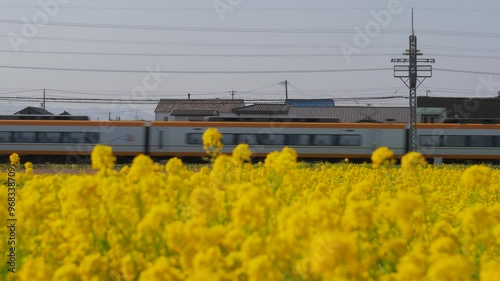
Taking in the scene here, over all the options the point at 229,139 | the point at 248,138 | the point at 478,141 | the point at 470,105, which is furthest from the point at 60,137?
the point at 470,105

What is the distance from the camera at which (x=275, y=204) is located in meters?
2.86

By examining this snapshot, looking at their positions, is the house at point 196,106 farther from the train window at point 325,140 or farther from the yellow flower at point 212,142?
the yellow flower at point 212,142

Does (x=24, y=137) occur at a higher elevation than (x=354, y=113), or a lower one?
lower

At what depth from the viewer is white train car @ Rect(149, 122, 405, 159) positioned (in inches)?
924

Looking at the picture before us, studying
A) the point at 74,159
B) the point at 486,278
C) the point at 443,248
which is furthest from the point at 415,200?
the point at 74,159

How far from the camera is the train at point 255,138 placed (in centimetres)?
2352

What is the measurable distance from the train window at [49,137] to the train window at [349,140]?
10.6 m

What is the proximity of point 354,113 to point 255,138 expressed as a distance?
24.4 metres

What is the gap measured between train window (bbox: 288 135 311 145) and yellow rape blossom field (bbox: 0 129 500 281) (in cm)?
1971

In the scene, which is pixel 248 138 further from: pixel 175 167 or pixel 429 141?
pixel 175 167

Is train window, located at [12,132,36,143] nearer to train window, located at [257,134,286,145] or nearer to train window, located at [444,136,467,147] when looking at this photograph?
train window, located at [257,134,286,145]

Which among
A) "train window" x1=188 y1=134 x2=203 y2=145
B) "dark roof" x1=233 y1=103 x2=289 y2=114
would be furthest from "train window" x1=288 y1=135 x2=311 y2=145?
"dark roof" x1=233 y1=103 x2=289 y2=114

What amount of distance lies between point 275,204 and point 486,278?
997 mm

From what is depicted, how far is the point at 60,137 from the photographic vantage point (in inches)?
942
